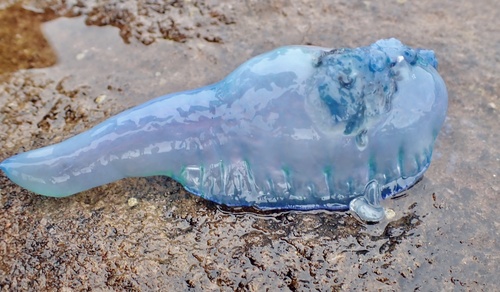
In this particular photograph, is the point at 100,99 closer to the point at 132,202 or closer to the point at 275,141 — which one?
the point at 132,202

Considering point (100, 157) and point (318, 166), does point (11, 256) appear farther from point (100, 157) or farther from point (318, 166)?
point (318, 166)

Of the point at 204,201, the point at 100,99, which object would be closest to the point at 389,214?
the point at 204,201

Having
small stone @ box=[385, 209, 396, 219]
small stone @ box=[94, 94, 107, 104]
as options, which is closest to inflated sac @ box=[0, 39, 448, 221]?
small stone @ box=[385, 209, 396, 219]

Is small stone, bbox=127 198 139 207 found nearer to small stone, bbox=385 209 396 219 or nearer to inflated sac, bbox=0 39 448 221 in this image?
inflated sac, bbox=0 39 448 221

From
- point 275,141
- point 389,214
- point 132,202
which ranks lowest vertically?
point 132,202

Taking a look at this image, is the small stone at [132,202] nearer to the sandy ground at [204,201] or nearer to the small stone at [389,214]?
the sandy ground at [204,201]

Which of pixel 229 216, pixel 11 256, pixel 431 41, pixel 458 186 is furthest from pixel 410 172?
pixel 11 256
